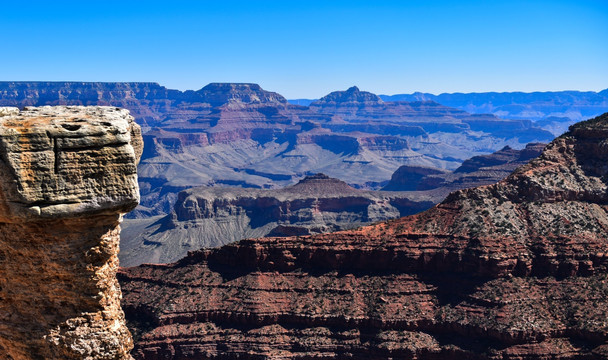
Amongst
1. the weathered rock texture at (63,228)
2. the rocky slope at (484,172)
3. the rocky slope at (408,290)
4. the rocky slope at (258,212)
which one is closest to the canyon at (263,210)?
the rocky slope at (258,212)

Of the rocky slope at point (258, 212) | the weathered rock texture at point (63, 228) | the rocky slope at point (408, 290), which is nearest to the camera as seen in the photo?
the weathered rock texture at point (63, 228)

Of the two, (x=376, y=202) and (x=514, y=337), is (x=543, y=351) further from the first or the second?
(x=376, y=202)

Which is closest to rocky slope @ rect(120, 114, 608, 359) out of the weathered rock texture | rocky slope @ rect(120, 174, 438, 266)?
the weathered rock texture

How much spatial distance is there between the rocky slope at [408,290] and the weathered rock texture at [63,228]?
36.2 meters

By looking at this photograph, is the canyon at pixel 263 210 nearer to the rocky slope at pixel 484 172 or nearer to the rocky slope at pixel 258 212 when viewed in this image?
the rocky slope at pixel 258 212

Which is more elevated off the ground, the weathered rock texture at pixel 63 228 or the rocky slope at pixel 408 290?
the weathered rock texture at pixel 63 228

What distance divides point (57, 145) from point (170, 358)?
42031mm

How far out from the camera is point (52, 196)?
14273 mm

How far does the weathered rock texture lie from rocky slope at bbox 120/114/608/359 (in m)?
36.2

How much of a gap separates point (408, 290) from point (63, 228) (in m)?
42.4

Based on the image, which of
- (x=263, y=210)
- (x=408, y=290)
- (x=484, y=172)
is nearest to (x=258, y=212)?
(x=263, y=210)

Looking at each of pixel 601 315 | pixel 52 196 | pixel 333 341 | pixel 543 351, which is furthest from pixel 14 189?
pixel 601 315

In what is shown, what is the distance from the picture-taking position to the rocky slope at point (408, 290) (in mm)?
49062

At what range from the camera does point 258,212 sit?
16150cm
